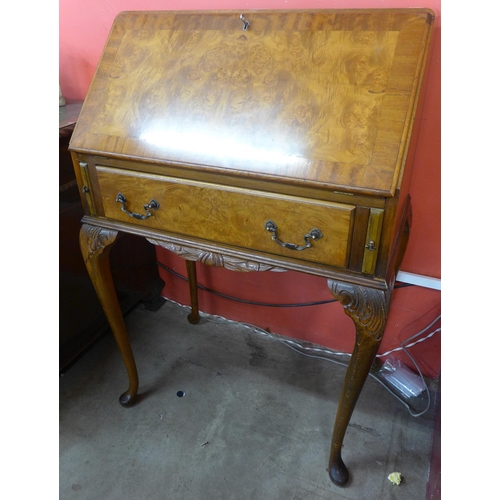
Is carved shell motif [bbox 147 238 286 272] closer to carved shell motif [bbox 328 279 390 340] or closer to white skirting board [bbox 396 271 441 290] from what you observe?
carved shell motif [bbox 328 279 390 340]

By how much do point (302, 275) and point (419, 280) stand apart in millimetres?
393

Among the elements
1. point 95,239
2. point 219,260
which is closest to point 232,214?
point 219,260

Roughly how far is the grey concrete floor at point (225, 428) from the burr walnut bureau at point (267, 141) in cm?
35

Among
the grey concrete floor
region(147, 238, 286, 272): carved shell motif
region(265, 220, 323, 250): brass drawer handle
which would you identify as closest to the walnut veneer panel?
region(265, 220, 323, 250): brass drawer handle

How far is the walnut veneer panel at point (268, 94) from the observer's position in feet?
2.65

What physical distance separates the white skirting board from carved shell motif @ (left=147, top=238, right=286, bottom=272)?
59cm

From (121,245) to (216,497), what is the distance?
91 cm

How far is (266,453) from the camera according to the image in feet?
4.31

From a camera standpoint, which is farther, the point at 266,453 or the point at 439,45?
the point at 266,453

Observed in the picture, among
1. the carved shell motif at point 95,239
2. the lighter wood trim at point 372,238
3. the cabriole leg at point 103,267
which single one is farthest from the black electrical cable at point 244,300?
the carved shell motif at point 95,239

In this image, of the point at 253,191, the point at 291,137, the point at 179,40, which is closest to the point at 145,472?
the point at 253,191

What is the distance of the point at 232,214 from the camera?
0.92 metres

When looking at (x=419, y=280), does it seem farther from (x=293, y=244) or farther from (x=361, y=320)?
(x=293, y=244)

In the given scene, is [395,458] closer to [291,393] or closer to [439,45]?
[291,393]
